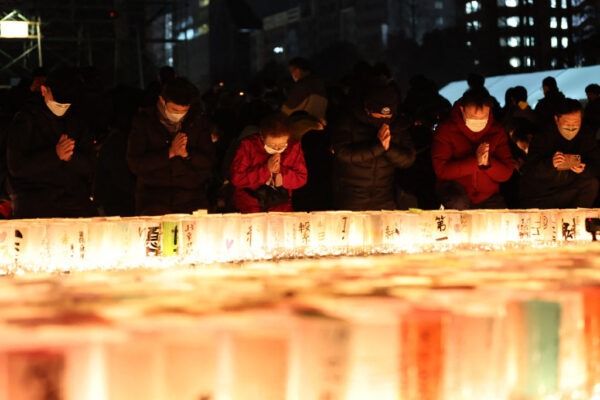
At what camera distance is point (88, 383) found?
4.96ft

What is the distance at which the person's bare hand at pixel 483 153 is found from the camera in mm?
7004

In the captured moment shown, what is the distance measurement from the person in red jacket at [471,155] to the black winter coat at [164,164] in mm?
1732

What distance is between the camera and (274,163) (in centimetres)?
655

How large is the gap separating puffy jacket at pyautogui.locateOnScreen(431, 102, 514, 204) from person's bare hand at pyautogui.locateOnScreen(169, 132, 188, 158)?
6.29ft

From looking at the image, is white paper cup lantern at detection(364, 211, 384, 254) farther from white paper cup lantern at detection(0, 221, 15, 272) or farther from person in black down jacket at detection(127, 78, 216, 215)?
person in black down jacket at detection(127, 78, 216, 215)

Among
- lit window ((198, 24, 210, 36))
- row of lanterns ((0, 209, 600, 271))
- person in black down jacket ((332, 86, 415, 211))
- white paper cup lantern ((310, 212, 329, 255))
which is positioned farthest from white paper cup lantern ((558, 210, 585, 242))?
lit window ((198, 24, 210, 36))

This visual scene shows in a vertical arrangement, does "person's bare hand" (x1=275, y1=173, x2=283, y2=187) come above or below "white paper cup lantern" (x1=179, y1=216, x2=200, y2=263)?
above

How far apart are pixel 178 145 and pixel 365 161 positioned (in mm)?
1543

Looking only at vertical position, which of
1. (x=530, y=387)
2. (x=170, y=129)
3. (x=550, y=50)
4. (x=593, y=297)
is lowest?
(x=530, y=387)

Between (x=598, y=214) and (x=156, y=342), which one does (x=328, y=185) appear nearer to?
(x=598, y=214)

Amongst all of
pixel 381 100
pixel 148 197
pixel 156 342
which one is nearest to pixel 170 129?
pixel 148 197

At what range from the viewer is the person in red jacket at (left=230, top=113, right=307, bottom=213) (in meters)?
6.61

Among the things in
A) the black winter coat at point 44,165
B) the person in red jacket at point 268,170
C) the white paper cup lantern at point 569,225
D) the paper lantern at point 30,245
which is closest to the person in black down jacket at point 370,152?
the person in red jacket at point 268,170

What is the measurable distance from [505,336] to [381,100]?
5344 mm
